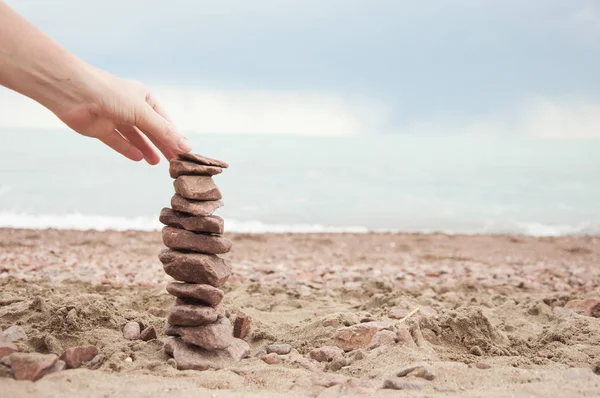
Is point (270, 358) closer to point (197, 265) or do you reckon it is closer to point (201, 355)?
point (201, 355)

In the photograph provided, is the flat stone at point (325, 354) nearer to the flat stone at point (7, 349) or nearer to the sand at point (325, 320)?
the sand at point (325, 320)

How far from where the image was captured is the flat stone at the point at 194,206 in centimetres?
454

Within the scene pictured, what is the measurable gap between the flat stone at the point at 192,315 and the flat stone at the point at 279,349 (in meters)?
0.48

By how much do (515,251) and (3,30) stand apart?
488 inches

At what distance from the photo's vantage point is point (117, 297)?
6445 mm

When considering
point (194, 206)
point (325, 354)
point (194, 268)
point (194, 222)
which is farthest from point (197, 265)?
point (325, 354)

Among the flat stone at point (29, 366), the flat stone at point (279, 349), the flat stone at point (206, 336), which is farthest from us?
the flat stone at point (279, 349)

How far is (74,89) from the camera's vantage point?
4.20 m

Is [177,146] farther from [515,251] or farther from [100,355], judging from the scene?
[515,251]

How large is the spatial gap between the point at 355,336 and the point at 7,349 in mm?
2486

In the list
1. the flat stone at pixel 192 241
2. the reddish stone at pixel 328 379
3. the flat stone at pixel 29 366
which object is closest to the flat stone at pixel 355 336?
the reddish stone at pixel 328 379

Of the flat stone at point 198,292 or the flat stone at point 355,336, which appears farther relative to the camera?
the flat stone at point 355,336


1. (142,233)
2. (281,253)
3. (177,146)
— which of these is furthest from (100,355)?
(142,233)

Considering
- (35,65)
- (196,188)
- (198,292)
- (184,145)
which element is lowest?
(198,292)
